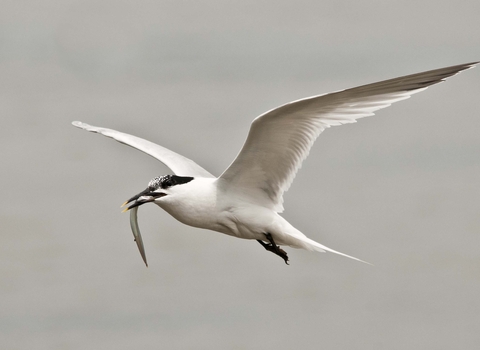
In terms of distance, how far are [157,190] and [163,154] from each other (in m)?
2.96

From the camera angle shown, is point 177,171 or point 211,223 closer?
point 211,223

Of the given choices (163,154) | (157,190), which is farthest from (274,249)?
(163,154)

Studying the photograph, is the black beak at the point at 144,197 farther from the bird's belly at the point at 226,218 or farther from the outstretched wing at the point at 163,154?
the outstretched wing at the point at 163,154

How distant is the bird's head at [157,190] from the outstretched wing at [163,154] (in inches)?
66.1

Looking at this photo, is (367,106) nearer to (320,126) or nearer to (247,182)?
(320,126)

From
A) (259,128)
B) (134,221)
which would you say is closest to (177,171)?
(134,221)

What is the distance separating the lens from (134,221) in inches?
615

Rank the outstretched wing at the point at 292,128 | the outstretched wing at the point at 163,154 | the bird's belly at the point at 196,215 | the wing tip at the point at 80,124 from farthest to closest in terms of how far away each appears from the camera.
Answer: the wing tip at the point at 80,124, the outstretched wing at the point at 163,154, the bird's belly at the point at 196,215, the outstretched wing at the point at 292,128

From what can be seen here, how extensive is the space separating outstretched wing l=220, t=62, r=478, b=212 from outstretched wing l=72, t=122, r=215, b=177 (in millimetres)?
2189

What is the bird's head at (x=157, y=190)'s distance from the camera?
523 inches

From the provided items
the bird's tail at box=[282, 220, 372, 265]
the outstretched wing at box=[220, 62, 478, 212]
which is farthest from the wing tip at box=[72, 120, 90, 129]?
the bird's tail at box=[282, 220, 372, 265]

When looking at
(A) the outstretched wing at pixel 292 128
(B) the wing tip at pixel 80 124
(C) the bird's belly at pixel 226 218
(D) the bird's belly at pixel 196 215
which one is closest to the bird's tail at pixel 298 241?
(C) the bird's belly at pixel 226 218

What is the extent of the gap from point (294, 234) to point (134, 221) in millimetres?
3822

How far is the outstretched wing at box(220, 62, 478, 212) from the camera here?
437 inches
